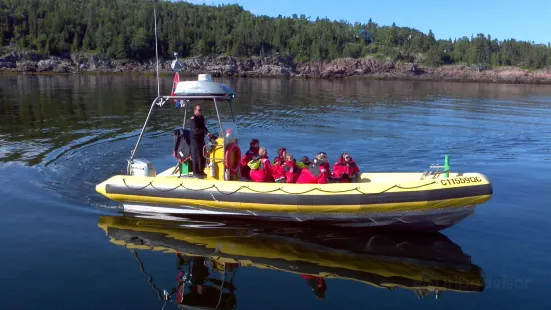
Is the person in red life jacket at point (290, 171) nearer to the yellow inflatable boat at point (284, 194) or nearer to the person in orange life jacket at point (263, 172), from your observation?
the person in orange life jacket at point (263, 172)

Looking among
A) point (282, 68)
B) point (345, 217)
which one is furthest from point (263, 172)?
point (282, 68)

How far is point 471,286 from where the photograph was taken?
23.0 ft

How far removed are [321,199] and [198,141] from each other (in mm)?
2986

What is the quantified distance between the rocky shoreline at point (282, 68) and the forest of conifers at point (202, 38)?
5.17 metres

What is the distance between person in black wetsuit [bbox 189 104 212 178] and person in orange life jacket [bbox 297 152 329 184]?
219 cm

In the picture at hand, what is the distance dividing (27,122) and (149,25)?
104930 millimetres

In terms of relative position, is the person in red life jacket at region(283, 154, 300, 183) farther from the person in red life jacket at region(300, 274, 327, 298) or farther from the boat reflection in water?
the person in red life jacket at region(300, 274, 327, 298)

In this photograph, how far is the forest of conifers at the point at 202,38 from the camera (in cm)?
10288

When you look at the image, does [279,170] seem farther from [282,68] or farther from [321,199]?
[282,68]

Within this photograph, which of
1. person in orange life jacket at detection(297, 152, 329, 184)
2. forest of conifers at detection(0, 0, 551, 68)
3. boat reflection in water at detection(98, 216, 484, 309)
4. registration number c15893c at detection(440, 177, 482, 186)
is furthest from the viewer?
forest of conifers at detection(0, 0, 551, 68)

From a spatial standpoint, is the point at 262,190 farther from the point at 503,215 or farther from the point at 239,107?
the point at 239,107

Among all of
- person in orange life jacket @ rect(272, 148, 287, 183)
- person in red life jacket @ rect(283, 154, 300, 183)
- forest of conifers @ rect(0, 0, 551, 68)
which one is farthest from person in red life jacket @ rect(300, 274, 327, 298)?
forest of conifers @ rect(0, 0, 551, 68)

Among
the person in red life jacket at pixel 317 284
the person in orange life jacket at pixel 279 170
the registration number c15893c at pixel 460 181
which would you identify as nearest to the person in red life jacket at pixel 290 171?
the person in orange life jacket at pixel 279 170

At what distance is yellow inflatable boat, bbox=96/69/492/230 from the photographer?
8180 millimetres
